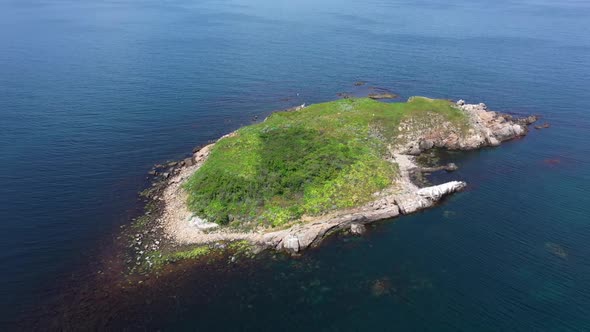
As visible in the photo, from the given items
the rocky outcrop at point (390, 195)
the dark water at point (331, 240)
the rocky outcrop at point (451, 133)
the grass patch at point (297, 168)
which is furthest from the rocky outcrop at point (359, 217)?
the rocky outcrop at point (451, 133)

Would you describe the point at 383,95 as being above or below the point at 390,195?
Result: above

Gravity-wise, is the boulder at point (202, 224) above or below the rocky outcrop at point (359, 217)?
below

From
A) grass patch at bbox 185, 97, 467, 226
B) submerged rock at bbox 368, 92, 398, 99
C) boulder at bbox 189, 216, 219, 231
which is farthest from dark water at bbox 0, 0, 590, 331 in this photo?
boulder at bbox 189, 216, 219, 231

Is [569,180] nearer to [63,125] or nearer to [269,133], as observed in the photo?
[269,133]

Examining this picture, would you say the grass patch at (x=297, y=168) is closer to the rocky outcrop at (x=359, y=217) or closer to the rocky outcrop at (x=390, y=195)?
the rocky outcrop at (x=390, y=195)

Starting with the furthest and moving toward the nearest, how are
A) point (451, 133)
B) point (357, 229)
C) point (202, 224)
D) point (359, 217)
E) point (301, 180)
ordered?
point (451, 133) → point (301, 180) → point (359, 217) → point (202, 224) → point (357, 229)

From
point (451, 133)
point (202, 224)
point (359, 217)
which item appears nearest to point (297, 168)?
point (359, 217)

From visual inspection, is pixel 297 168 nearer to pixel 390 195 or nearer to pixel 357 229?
pixel 357 229

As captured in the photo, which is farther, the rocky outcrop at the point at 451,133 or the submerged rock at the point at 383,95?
the submerged rock at the point at 383,95

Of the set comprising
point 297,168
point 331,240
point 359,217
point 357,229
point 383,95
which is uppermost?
point 383,95
